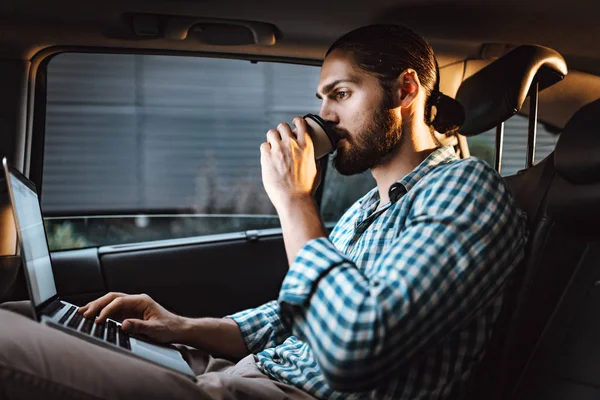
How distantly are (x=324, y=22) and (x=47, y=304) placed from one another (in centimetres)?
114

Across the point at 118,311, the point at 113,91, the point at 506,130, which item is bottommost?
the point at 118,311

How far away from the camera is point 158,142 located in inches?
131

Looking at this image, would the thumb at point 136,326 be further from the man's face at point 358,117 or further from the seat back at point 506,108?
the seat back at point 506,108

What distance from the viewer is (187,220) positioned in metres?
2.68

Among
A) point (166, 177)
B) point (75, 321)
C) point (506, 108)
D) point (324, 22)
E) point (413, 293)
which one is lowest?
point (75, 321)

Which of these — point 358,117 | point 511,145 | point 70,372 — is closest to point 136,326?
point 70,372

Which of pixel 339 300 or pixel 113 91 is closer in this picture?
pixel 339 300

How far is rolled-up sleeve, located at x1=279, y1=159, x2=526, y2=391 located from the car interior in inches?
9.2

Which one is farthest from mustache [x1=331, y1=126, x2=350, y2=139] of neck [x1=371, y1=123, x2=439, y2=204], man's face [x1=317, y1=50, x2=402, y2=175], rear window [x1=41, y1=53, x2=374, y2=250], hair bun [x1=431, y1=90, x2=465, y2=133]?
rear window [x1=41, y1=53, x2=374, y2=250]

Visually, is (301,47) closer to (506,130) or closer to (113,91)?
(506,130)

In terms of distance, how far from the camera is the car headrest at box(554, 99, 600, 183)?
1.38 metres

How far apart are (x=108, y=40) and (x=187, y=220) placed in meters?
0.83

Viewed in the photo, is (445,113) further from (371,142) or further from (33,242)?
(33,242)

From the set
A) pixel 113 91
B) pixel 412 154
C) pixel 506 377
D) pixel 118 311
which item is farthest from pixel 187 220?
pixel 506 377
